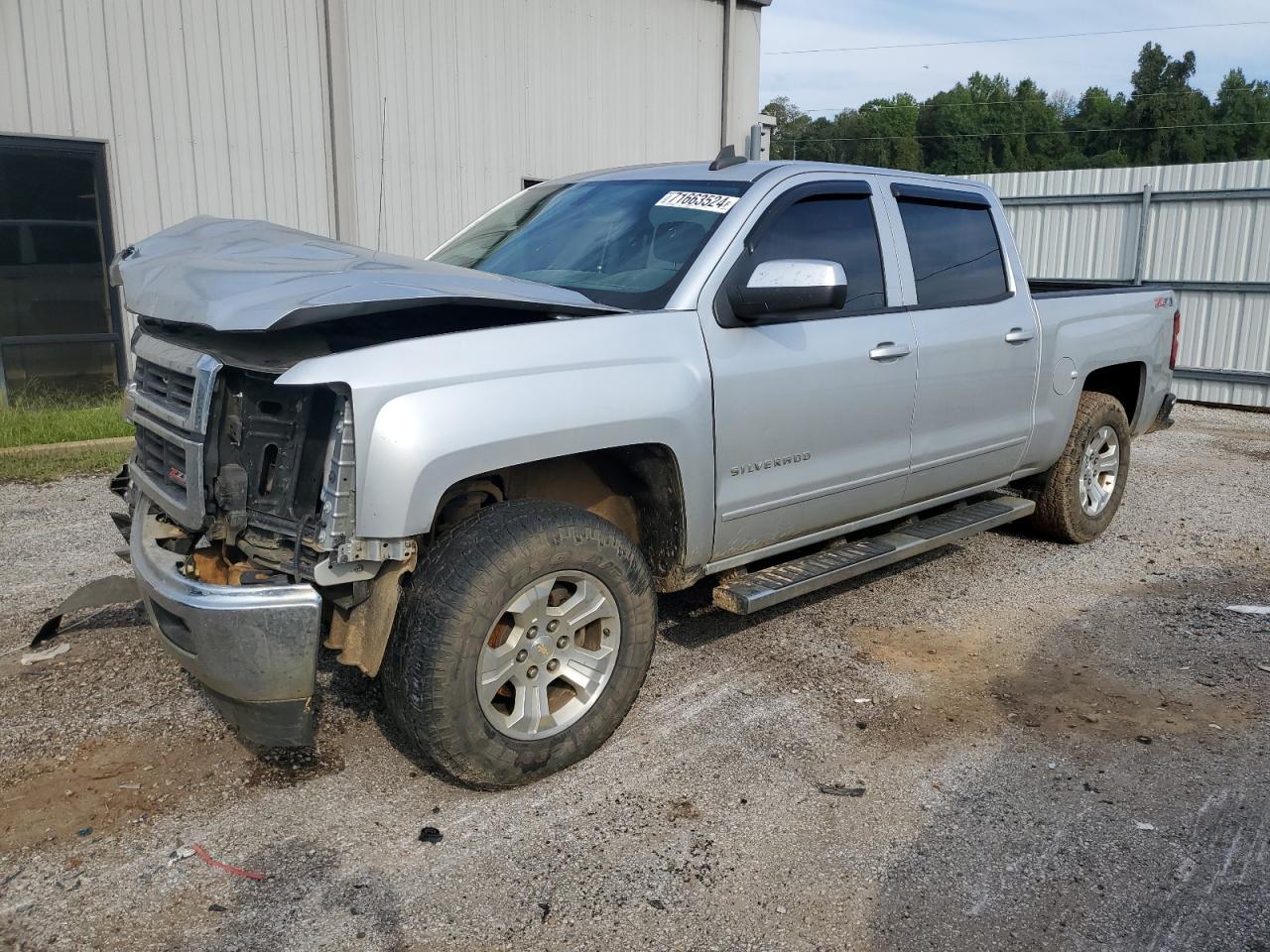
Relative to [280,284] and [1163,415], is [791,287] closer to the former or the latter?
[280,284]

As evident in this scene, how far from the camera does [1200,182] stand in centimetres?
1245

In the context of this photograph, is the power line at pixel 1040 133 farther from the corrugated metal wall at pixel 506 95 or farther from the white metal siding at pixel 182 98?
the white metal siding at pixel 182 98

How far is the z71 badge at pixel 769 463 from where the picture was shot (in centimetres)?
389

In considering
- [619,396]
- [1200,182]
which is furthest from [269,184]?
[1200,182]

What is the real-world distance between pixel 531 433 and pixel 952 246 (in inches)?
110

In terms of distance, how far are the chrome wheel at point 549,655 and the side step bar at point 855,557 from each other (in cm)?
68

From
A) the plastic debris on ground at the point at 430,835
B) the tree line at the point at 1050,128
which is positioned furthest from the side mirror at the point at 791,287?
the tree line at the point at 1050,128

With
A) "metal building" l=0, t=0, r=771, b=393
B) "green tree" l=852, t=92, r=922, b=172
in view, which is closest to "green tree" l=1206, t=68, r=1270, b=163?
"green tree" l=852, t=92, r=922, b=172

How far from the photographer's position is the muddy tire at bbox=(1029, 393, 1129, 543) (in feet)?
19.8

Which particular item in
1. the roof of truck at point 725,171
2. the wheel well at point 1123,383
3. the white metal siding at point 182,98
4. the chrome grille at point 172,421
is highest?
the white metal siding at point 182,98

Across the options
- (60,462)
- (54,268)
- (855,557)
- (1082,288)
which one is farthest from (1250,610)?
(54,268)

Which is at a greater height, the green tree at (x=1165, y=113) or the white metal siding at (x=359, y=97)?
the green tree at (x=1165, y=113)

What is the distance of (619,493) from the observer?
3.90 meters

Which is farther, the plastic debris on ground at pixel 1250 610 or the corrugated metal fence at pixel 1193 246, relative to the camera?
the corrugated metal fence at pixel 1193 246
